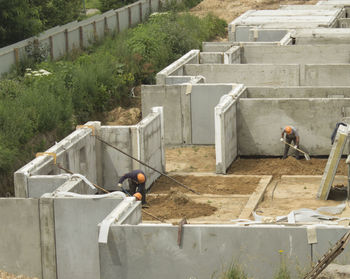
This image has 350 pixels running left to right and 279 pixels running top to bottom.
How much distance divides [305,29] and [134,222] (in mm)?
24645

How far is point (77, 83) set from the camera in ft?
101

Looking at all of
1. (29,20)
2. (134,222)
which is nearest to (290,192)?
(134,222)

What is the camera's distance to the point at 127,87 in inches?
1368

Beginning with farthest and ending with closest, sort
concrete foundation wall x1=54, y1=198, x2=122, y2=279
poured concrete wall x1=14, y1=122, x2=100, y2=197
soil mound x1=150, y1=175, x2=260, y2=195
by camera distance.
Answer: soil mound x1=150, y1=175, x2=260, y2=195 → poured concrete wall x1=14, y1=122, x2=100, y2=197 → concrete foundation wall x1=54, y1=198, x2=122, y2=279

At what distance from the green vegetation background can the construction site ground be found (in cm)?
374

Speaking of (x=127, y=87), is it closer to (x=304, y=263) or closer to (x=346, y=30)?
(x=346, y=30)

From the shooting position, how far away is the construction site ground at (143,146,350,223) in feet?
73.0

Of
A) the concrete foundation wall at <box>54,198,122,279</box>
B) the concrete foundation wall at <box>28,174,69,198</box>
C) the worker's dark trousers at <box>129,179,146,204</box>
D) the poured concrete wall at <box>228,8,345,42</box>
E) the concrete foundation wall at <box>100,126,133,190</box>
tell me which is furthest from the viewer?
the poured concrete wall at <box>228,8,345,42</box>

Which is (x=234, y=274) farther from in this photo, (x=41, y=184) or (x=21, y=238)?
(x=41, y=184)

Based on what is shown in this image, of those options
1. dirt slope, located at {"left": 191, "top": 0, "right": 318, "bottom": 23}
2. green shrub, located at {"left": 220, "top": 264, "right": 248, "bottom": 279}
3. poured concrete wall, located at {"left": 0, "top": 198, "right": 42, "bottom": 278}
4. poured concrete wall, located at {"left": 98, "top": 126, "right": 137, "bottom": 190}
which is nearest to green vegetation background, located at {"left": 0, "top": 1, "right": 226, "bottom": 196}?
poured concrete wall, located at {"left": 98, "top": 126, "right": 137, "bottom": 190}

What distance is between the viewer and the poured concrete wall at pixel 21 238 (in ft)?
58.1

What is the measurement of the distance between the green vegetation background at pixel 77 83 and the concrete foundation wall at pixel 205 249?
8.63 metres

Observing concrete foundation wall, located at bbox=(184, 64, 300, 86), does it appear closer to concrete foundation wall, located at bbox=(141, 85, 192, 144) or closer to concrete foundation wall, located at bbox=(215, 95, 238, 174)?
concrete foundation wall, located at bbox=(141, 85, 192, 144)

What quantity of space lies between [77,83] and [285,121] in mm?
7678
